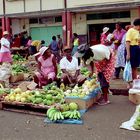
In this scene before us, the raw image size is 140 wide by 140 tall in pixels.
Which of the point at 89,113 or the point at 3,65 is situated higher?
the point at 3,65

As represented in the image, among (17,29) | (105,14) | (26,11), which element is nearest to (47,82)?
(105,14)

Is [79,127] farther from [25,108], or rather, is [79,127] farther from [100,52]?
[100,52]

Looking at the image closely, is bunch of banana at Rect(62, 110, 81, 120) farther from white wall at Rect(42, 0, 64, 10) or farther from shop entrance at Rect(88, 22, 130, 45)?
white wall at Rect(42, 0, 64, 10)

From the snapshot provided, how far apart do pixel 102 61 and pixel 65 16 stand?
1731 centimetres

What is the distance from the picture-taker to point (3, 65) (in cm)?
Result: 1147

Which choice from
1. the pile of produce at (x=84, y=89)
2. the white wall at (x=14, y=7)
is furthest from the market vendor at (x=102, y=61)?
the white wall at (x=14, y=7)

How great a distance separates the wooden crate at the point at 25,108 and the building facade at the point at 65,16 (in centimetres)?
1526

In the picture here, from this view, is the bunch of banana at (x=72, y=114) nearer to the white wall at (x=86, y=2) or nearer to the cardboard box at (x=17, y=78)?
the cardboard box at (x=17, y=78)

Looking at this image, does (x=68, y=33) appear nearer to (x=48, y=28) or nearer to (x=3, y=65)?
(x=48, y=28)

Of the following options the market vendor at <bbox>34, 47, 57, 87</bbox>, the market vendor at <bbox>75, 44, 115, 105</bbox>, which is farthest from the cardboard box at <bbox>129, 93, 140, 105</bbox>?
the market vendor at <bbox>34, 47, 57, 87</bbox>

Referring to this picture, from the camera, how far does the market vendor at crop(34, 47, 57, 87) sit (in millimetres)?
10113

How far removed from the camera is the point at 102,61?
8.52 metres

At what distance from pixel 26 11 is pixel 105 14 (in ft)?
20.4

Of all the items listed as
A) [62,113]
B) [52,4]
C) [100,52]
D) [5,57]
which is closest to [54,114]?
[62,113]
